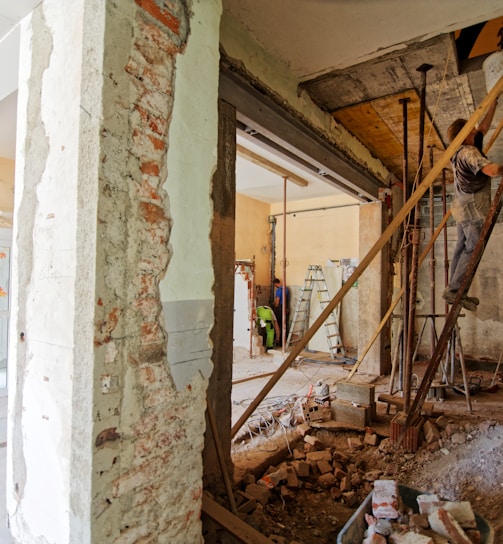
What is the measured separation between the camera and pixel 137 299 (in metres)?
1.33

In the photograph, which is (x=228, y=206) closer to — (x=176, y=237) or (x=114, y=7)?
(x=176, y=237)

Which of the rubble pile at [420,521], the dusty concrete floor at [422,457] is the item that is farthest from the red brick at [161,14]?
the dusty concrete floor at [422,457]

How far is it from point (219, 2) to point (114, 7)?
1.97 ft

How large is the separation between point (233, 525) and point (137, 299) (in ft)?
3.94

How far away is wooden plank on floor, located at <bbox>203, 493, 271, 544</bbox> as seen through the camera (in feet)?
5.31

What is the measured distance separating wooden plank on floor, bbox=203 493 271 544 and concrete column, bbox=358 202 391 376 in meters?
4.07

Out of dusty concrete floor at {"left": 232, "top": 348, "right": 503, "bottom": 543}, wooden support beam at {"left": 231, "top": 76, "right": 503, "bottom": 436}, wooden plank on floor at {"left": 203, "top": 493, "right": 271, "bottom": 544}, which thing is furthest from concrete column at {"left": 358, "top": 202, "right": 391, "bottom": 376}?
wooden plank on floor at {"left": 203, "top": 493, "right": 271, "bottom": 544}

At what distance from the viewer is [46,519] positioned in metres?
1.41

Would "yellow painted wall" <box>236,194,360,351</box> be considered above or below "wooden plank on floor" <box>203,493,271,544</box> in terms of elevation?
above

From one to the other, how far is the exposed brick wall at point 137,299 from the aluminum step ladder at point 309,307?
6437 mm

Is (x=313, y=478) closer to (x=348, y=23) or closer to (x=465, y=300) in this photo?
(x=465, y=300)

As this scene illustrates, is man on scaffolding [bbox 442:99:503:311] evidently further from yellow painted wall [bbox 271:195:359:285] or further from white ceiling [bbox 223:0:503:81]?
yellow painted wall [bbox 271:195:359:285]

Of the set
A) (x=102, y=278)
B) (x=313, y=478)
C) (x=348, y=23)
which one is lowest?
(x=313, y=478)

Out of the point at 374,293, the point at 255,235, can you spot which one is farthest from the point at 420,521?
the point at 255,235
